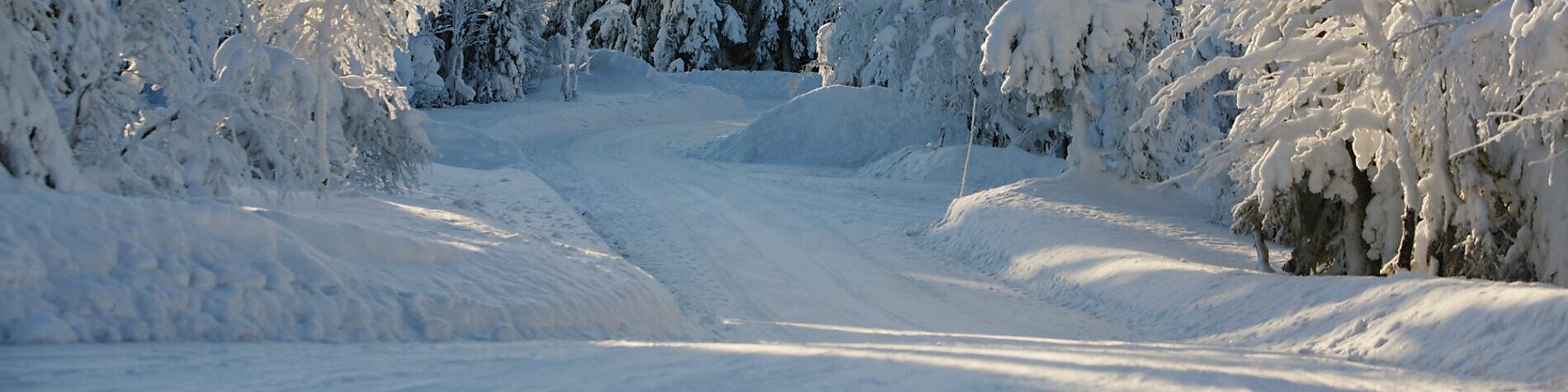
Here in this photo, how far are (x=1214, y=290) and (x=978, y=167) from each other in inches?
567

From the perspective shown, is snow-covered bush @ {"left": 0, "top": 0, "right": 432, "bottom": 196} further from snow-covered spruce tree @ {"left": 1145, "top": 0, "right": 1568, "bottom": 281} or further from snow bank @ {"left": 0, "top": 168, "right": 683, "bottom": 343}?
snow-covered spruce tree @ {"left": 1145, "top": 0, "right": 1568, "bottom": 281}

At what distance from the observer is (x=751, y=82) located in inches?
2335

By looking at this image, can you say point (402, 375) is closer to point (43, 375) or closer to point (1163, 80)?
point (43, 375)

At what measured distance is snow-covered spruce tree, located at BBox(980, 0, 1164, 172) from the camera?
1872cm

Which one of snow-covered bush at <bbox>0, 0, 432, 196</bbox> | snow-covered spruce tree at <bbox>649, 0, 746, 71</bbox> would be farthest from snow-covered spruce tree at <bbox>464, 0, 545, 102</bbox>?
snow-covered bush at <bbox>0, 0, 432, 196</bbox>

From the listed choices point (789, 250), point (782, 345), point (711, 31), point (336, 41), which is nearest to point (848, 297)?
point (789, 250)

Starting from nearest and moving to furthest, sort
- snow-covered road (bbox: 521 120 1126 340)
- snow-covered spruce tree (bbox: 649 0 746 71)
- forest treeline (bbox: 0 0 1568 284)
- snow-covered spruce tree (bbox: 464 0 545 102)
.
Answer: forest treeline (bbox: 0 0 1568 284) < snow-covered road (bbox: 521 120 1126 340) < snow-covered spruce tree (bbox: 464 0 545 102) < snow-covered spruce tree (bbox: 649 0 746 71)

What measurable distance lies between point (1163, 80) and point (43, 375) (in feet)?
55.0

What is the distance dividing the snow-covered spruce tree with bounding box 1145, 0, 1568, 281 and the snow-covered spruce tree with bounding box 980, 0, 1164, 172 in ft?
17.3

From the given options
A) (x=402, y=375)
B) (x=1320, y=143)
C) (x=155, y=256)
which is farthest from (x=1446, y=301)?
(x=155, y=256)

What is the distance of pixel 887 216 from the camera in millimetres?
20328

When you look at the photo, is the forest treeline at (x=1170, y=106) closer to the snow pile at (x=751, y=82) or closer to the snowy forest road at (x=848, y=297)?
the snowy forest road at (x=848, y=297)

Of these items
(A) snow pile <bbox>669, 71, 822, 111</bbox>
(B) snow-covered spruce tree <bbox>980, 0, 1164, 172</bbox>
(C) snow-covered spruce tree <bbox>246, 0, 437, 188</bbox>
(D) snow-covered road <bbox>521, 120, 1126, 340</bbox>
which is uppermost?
(B) snow-covered spruce tree <bbox>980, 0, 1164, 172</bbox>

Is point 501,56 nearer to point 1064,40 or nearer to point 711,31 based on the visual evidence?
point 711,31
